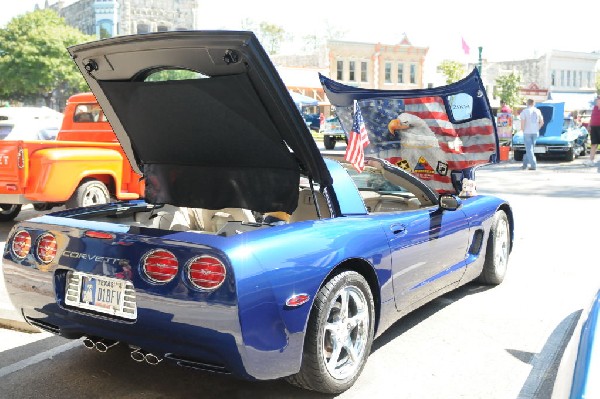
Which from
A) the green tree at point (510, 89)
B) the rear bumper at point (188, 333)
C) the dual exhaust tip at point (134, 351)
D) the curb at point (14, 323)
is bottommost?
the curb at point (14, 323)

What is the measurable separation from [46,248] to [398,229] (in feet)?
6.81

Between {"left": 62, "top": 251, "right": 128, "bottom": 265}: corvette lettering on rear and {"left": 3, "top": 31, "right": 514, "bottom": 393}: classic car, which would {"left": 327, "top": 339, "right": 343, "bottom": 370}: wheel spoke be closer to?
{"left": 3, "top": 31, "right": 514, "bottom": 393}: classic car

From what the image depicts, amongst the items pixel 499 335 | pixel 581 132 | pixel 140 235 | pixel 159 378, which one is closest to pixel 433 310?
pixel 499 335

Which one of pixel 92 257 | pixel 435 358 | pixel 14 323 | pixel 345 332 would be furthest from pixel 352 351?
pixel 14 323

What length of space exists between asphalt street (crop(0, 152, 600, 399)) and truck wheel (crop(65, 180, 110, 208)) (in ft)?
8.66

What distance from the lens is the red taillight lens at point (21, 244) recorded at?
11.9ft

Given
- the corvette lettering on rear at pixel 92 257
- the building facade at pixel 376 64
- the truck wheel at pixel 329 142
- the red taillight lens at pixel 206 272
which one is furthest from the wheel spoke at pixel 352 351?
the building facade at pixel 376 64

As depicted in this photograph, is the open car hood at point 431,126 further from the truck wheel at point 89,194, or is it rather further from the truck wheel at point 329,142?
the truck wheel at point 329,142

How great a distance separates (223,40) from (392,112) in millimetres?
4187

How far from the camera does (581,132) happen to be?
23.6 metres

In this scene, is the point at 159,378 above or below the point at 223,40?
below

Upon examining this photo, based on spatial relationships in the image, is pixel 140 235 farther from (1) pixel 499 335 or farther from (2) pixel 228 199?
(1) pixel 499 335

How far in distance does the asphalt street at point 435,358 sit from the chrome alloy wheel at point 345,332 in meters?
0.17

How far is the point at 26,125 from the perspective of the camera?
12555 millimetres
